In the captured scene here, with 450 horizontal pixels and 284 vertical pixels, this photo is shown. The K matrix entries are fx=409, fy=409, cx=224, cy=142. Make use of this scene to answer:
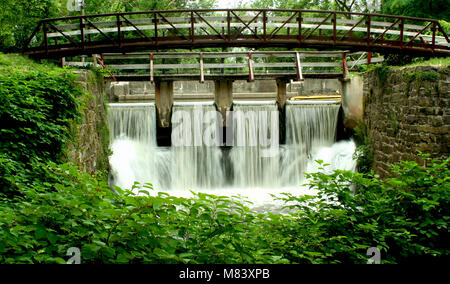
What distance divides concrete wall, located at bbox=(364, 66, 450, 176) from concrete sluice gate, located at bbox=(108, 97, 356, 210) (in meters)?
1.78

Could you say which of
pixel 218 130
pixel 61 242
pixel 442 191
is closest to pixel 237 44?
pixel 218 130

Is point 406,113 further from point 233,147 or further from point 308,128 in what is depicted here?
point 233,147

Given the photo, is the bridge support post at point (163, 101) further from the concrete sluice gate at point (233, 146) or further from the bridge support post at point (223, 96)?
the bridge support post at point (223, 96)

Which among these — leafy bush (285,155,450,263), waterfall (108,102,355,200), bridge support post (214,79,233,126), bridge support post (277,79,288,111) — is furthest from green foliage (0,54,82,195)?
bridge support post (277,79,288,111)

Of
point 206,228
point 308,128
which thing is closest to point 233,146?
point 308,128

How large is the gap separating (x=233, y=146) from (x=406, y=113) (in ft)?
19.8

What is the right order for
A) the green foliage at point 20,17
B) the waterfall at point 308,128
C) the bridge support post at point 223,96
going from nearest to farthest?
the green foliage at point 20,17 → the waterfall at point 308,128 → the bridge support post at point 223,96

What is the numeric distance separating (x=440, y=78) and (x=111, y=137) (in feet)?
32.4

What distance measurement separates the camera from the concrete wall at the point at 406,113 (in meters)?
9.37

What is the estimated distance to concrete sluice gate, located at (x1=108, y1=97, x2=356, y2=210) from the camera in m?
13.8

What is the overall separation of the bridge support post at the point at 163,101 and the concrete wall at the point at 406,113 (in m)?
6.71

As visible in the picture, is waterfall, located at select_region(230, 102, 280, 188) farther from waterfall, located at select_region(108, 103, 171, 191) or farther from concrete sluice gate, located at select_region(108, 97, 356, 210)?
waterfall, located at select_region(108, 103, 171, 191)

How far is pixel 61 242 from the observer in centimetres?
378
